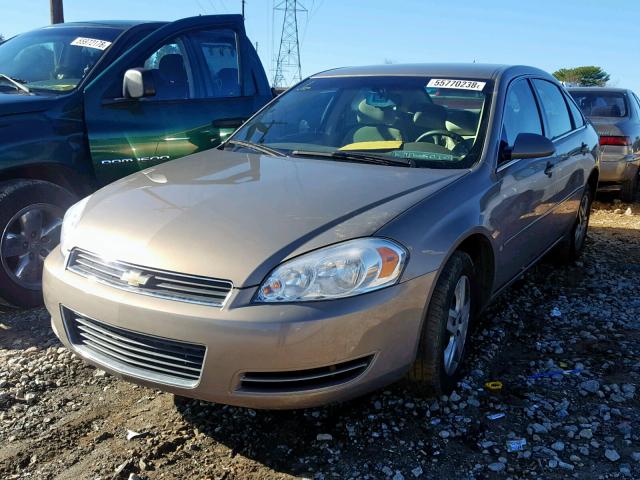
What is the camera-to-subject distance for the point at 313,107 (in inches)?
160

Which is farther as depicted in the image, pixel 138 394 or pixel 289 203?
pixel 138 394

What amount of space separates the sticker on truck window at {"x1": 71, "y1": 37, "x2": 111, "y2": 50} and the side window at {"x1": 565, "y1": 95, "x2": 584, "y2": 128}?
149 inches

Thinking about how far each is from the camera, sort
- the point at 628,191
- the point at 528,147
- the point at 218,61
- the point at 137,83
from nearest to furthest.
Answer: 1. the point at 528,147
2. the point at 137,83
3. the point at 218,61
4. the point at 628,191

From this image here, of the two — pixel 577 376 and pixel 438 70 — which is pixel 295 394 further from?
pixel 438 70

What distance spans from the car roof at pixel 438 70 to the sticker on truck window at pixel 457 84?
7 cm

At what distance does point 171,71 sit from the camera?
479cm

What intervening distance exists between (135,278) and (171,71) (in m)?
2.82

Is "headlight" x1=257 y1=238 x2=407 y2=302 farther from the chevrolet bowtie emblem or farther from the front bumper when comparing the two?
the chevrolet bowtie emblem

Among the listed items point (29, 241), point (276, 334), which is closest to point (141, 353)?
point (276, 334)

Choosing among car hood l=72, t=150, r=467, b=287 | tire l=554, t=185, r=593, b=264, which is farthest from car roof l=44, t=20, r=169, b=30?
tire l=554, t=185, r=593, b=264

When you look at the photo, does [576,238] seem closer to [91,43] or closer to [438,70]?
[438,70]

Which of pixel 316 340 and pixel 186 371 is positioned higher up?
pixel 316 340

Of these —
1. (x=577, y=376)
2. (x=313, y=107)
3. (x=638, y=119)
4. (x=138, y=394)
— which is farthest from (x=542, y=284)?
(x=638, y=119)

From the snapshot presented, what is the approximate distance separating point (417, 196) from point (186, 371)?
49.5 inches
